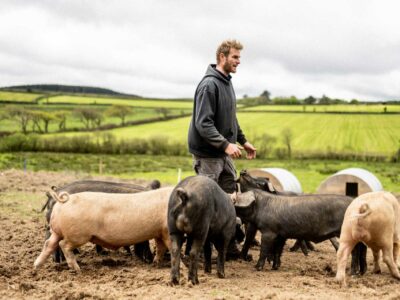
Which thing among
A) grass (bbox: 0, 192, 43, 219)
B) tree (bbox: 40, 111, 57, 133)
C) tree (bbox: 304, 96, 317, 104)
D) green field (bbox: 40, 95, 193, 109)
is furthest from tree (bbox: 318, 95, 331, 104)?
grass (bbox: 0, 192, 43, 219)

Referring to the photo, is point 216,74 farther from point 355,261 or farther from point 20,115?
point 20,115

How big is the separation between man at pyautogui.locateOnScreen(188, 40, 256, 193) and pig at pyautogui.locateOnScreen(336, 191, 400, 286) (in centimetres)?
208

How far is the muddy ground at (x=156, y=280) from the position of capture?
6.31m

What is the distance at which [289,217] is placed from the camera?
8.35m

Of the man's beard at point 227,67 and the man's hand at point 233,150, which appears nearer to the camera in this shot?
the man's hand at point 233,150

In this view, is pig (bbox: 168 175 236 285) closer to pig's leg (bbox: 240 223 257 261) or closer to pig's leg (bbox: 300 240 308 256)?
pig's leg (bbox: 240 223 257 261)

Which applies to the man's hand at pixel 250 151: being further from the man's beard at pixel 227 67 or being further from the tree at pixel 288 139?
the tree at pixel 288 139

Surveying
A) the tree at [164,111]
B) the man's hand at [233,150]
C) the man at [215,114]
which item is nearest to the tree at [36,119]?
the tree at [164,111]

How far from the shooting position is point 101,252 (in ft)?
31.0

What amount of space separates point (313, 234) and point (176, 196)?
107 inches

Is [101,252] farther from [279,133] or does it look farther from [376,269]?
[279,133]

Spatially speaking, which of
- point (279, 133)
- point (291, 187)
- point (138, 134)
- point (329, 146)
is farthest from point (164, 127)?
point (291, 187)

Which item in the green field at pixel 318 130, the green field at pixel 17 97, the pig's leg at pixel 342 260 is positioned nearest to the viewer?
the pig's leg at pixel 342 260

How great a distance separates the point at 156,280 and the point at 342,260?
8.12 ft
